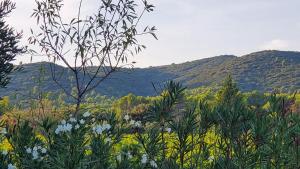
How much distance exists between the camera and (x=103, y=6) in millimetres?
11531

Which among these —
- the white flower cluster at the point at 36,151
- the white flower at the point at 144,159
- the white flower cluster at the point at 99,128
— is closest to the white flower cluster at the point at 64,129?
the white flower cluster at the point at 36,151

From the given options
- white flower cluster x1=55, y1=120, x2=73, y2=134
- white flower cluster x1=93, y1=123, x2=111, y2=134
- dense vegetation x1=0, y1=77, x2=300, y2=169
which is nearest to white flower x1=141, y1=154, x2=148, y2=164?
dense vegetation x1=0, y1=77, x2=300, y2=169

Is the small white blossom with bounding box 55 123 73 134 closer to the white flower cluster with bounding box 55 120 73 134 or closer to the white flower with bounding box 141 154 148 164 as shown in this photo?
the white flower cluster with bounding box 55 120 73 134

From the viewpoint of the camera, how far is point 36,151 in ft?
16.1

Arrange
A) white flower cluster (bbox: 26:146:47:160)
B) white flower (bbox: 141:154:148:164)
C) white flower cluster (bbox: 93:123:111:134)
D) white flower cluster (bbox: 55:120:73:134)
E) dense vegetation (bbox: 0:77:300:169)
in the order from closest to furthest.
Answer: dense vegetation (bbox: 0:77:300:169) < white flower cluster (bbox: 55:120:73:134) < white flower cluster (bbox: 26:146:47:160) < white flower cluster (bbox: 93:123:111:134) < white flower (bbox: 141:154:148:164)

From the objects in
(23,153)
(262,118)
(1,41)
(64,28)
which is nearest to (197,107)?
(262,118)

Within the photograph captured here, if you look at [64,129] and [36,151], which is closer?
[64,129]

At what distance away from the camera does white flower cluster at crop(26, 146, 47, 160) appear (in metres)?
4.82

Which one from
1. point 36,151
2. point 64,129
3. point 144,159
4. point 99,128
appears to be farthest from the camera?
point 144,159

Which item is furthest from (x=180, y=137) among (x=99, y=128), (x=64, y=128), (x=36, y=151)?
(x=36, y=151)

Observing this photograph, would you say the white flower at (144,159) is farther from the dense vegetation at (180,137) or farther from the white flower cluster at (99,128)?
the white flower cluster at (99,128)

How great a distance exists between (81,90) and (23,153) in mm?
5764

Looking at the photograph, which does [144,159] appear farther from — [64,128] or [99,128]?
[64,128]

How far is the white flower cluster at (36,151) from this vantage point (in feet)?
15.8
